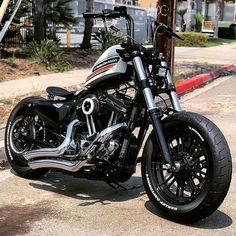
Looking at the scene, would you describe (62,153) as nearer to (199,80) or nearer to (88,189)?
(88,189)

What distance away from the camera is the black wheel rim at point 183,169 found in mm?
4258

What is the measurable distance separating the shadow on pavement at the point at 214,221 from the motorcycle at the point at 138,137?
132 mm

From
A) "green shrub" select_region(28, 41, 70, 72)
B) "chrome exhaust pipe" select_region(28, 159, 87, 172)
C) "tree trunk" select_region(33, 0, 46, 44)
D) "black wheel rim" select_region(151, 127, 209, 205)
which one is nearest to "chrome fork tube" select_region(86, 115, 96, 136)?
"chrome exhaust pipe" select_region(28, 159, 87, 172)

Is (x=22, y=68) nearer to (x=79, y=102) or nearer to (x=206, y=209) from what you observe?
(x=79, y=102)

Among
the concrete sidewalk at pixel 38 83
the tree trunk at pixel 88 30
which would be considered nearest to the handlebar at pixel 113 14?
the concrete sidewalk at pixel 38 83

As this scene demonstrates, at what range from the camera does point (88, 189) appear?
5.28 m

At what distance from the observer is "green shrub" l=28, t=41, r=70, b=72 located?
1393 cm

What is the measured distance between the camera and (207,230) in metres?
4.29

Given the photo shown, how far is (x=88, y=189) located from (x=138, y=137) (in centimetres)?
92

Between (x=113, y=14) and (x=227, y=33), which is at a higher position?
(x=113, y=14)

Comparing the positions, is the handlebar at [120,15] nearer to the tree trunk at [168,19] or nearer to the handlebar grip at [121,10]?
the handlebar grip at [121,10]

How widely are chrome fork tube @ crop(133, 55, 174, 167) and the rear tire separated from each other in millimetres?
1468

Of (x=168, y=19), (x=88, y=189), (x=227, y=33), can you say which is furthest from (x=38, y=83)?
(x=227, y=33)

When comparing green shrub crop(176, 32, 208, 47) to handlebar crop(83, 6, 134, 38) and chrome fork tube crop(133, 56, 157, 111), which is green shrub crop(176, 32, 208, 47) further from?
chrome fork tube crop(133, 56, 157, 111)
